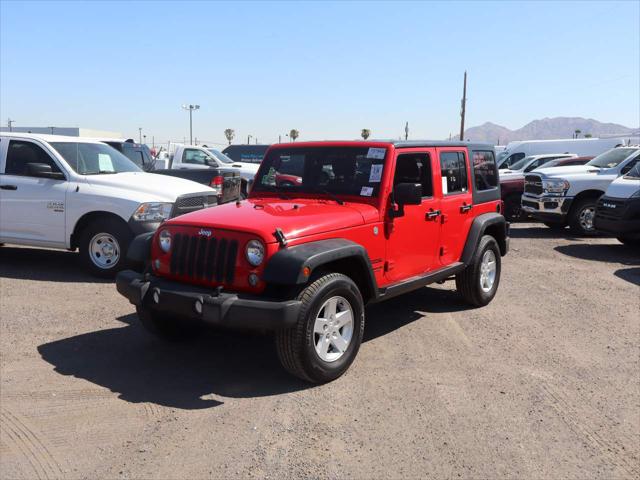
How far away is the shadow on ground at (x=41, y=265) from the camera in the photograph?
7.65m

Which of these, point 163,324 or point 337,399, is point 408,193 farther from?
point 163,324

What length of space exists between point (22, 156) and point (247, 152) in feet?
49.8

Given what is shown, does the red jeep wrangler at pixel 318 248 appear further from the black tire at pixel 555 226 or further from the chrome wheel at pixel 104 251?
the black tire at pixel 555 226

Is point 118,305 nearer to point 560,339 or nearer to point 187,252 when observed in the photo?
point 187,252

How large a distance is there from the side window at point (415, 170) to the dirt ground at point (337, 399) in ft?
4.74

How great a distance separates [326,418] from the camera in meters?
3.85

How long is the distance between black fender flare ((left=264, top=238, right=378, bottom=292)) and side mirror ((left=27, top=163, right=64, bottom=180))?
4940 millimetres

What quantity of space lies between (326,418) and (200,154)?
1383 cm

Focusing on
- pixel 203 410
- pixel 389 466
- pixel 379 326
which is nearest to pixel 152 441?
pixel 203 410

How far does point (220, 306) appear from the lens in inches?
156

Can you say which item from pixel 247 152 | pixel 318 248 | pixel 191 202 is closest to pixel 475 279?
pixel 318 248

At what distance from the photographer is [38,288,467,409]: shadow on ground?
423 centimetres

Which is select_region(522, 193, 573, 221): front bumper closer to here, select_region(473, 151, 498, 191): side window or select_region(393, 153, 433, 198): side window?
select_region(473, 151, 498, 191): side window

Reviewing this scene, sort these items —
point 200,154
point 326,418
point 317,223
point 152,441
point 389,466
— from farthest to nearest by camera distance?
point 200,154 < point 317,223 < point 326,418 < point 152,441 < point 389,466
